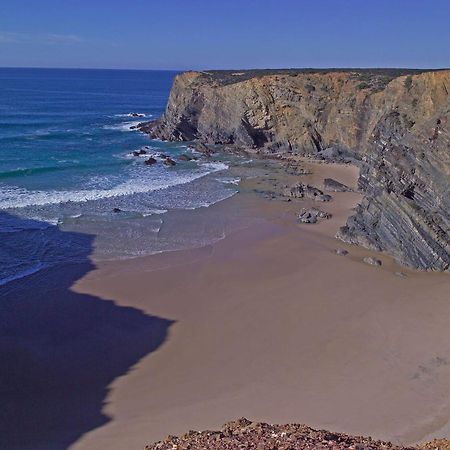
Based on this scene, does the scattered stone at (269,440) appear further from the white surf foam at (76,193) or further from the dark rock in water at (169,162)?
the dark rock in water at (169,162)

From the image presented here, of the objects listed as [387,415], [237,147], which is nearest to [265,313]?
[387,415]

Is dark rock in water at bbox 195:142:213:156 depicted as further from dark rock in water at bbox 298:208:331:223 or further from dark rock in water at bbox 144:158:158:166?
dark rock in water at bbox 298:208:331:223

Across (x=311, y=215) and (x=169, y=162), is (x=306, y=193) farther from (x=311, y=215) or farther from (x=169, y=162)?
(x=169, y=162)

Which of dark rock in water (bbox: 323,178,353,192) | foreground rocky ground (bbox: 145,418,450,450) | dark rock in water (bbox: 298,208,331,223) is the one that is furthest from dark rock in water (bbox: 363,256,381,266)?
foreground rocky ground (bbox: 145,418,450,450)

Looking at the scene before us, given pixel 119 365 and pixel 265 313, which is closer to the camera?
pixel 119 365

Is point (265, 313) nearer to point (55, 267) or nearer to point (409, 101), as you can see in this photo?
point (55, 267)

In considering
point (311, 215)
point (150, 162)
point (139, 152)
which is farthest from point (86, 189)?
point (311, 215)

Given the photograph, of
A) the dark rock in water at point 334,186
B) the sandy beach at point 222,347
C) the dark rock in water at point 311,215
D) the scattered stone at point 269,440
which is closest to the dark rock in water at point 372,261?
the sandy beach at point 222,347
